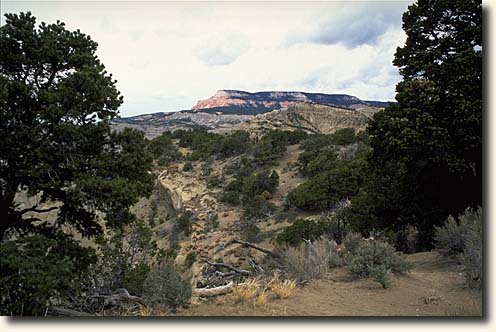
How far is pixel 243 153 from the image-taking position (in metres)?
36.3

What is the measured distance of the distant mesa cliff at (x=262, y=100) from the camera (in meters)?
93.5

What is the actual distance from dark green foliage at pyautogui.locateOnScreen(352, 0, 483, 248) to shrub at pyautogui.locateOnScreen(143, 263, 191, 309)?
248 inches

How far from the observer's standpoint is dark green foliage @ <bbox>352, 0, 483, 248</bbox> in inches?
382

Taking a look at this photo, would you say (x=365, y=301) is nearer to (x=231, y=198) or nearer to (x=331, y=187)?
(x=331, y=187)

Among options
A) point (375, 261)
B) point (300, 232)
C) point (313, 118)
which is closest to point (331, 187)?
point (300, 232)

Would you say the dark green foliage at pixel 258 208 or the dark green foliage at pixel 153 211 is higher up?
the dark green foliage at pixel 258 208

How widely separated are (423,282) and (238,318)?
154 inches

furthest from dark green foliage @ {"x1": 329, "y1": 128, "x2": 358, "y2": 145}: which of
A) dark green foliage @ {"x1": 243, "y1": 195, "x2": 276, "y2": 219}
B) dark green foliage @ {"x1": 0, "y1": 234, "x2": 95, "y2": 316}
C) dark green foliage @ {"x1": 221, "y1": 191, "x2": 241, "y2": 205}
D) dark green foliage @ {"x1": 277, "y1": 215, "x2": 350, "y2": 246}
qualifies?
dark green foliage @ {"x1": 0, "y1": 234, "x2": 95, "y2": 316}

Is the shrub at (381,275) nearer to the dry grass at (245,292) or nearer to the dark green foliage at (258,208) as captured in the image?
the dry grass at (245,292)

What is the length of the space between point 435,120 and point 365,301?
5404mm

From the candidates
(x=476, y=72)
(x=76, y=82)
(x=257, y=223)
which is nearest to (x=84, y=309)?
(x=76, y=82)

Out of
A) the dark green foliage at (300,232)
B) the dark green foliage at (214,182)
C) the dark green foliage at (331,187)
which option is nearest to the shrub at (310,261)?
the dark green foliage at (300,232)

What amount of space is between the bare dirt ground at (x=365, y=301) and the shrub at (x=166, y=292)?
20 centimetres

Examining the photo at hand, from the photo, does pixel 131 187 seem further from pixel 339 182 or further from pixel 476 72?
pixel 339 182
